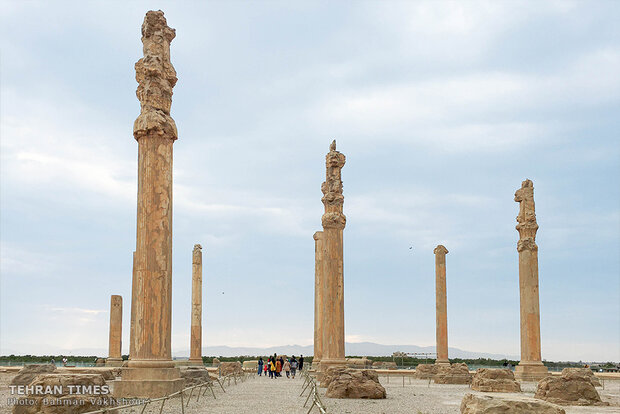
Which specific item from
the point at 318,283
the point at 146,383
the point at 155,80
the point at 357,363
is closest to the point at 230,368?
the point at 318,283

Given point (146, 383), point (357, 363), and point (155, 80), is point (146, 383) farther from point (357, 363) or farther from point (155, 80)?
point (357, 363)

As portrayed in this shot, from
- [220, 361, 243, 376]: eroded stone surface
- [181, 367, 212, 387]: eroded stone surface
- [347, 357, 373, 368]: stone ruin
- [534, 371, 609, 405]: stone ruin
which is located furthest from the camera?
[220, 361, 243, 376]: eroded stone surface

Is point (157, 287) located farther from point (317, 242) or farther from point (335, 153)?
point (317, 242)

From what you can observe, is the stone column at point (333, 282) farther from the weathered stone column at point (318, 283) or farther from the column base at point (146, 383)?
the weathered stone column at point (318, 283)

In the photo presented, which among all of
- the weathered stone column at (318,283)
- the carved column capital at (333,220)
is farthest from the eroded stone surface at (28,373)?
the weathered stone column at (318,283)

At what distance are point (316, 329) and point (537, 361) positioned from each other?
12823mm

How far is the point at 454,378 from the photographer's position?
30.4 m

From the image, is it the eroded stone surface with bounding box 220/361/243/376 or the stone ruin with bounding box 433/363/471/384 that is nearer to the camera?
the stone ruin with bounding box 433/363/471/384

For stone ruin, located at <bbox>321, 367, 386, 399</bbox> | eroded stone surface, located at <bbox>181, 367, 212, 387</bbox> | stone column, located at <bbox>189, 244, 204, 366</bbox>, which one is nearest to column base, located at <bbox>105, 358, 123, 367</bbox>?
stone column, located at <bbox>189, 244, 204, 366</bbox>

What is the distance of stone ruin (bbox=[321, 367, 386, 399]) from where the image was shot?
19.3 m

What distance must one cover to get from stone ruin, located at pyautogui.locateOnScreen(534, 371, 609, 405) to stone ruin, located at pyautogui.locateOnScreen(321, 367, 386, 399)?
4.78 metres

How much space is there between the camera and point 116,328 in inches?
1495

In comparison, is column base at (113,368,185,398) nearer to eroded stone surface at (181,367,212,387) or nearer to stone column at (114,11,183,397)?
stone column at (114,11,183,397)

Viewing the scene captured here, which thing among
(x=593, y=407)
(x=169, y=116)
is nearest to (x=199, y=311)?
(x=169, y=116)
